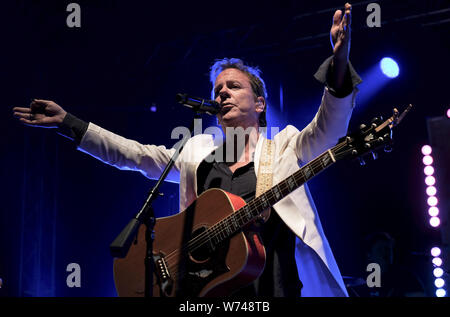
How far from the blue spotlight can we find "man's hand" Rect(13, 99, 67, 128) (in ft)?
15.2

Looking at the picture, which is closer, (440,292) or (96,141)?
(96,141)

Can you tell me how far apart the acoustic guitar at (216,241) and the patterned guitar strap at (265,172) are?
94mm

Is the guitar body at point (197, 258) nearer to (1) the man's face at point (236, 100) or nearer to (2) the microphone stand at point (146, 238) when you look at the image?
(2) the microphone stand at point (146, 238)

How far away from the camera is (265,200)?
239 centimetres

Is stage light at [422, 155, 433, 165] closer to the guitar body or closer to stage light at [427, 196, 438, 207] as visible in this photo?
stage light at [427, 196, 438, 207]

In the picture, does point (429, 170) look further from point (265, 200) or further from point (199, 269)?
point (199, 269)

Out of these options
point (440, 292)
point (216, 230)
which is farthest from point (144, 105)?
point (216, 230)

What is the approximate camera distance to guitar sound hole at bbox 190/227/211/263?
8.07 feet

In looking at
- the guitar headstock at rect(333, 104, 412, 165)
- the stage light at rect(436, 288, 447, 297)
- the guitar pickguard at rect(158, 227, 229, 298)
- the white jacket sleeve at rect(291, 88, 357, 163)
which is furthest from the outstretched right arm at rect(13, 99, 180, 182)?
the stage light at rect(436, 288, 447, 297)

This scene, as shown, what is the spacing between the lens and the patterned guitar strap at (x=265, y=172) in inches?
97.0

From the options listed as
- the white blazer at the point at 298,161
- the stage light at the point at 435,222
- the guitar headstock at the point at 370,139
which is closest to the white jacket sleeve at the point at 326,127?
the white blazer at the point at 298,161

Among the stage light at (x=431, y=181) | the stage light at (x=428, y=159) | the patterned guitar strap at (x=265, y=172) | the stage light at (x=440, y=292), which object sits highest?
the stage light at (x=428, y=159)

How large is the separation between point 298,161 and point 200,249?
2.59ft
